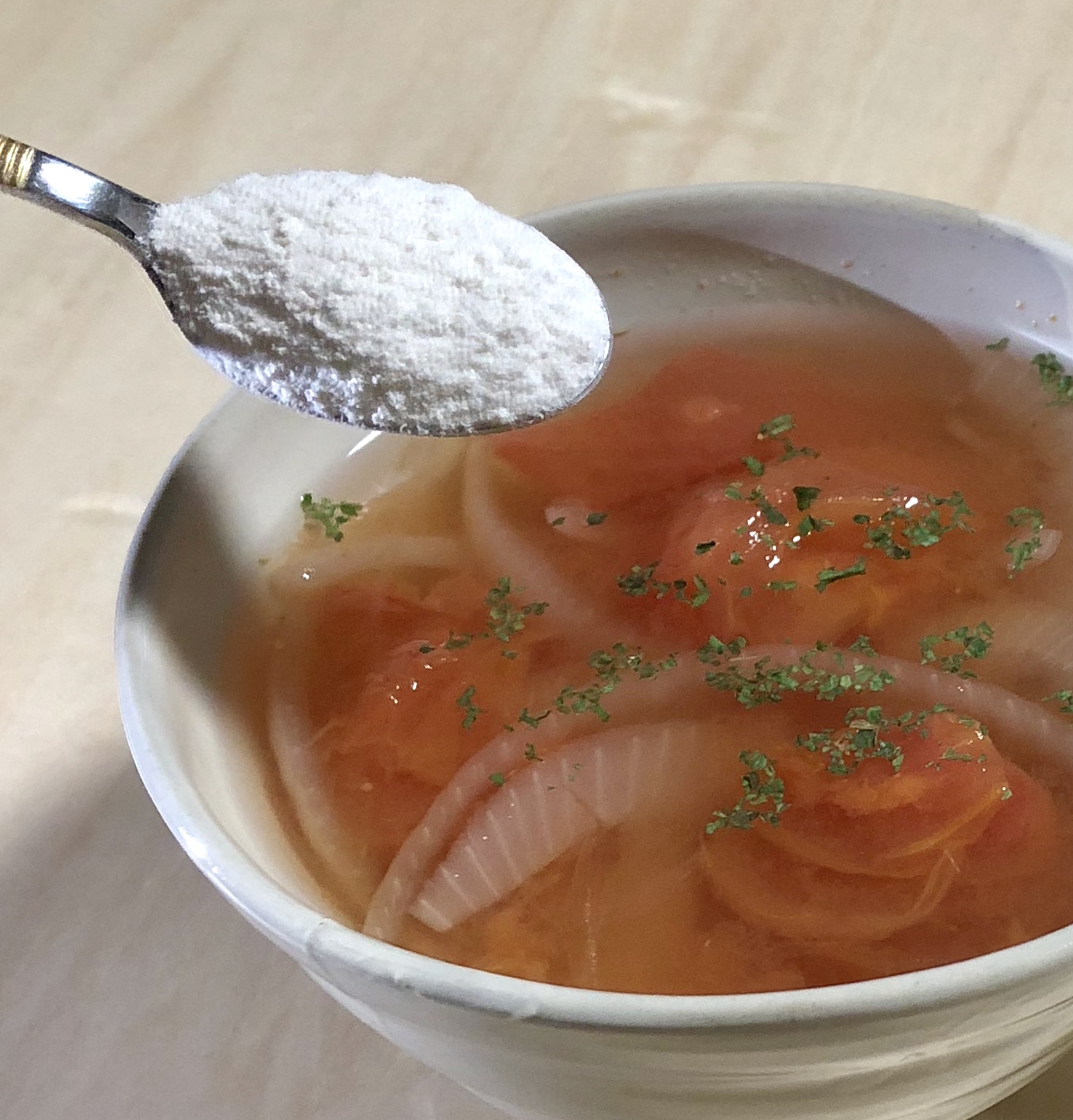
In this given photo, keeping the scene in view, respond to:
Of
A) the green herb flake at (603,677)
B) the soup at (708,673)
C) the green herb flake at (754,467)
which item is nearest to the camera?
the soup at (708,673)

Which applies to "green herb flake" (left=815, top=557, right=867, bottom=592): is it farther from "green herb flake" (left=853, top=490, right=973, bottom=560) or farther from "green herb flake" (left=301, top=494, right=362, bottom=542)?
"green herb flake" (left=301, top=494, right=362, bottom=542)

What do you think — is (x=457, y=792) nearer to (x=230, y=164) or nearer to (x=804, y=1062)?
(x=804, y=1062)

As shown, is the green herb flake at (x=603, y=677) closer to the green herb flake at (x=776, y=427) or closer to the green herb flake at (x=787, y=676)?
the green herb flake at (x=787, y=676)

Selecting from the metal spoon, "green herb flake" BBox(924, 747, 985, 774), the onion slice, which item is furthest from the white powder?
"green herb flake" BBox(924, 747, 985, 774)

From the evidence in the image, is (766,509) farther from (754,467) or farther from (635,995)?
(635,995)

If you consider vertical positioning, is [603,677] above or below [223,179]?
above

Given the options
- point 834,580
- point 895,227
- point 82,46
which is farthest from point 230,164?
point 834,580

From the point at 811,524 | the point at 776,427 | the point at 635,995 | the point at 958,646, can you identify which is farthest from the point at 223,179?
the point at 635,995

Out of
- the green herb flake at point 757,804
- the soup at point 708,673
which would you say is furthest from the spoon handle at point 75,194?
the green herb flake at point 757,804
